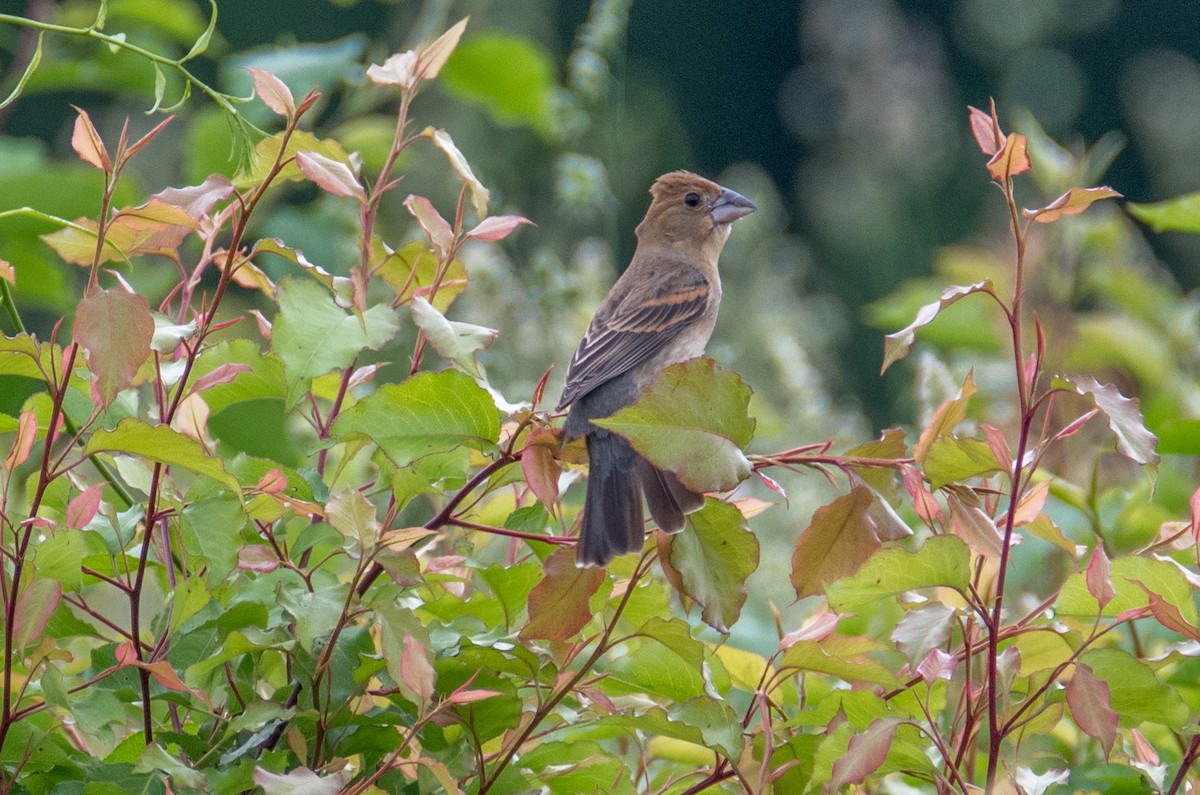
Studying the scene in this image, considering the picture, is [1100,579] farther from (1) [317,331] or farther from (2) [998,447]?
(1) [317,331]

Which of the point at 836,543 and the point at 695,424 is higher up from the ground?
the point at 695,424

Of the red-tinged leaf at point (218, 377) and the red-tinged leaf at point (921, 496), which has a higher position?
the red-tinged leaf at point (218, 377)

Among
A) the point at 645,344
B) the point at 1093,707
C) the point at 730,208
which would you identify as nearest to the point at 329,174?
the point at 1093,707

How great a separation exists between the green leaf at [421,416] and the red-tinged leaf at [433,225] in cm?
21

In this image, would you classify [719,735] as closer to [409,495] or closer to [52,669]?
[409,495]

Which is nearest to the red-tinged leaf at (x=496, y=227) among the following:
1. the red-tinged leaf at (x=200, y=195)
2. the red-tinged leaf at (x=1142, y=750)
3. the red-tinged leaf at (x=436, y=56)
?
the red-tinged leaf at (x=436, y=56)

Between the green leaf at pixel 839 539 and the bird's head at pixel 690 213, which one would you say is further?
the bird's head at pixel 690 213

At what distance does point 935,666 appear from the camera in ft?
3.69

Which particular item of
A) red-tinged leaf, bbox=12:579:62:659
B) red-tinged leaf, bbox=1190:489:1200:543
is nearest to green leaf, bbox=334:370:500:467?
red-tinged leaf, bbox=12:579:62:659

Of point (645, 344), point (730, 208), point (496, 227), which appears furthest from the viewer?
point (730, 208)

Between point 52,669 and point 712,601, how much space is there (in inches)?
20.0

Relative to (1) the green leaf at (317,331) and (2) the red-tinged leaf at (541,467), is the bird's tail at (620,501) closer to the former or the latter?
(2) the red-tinged leaf at (541,467)

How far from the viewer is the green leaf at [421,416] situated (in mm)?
1093

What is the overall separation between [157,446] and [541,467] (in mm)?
320
